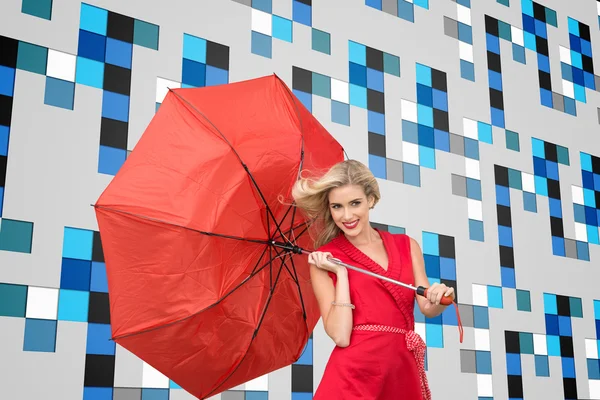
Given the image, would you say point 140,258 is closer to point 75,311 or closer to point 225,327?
point 225,327

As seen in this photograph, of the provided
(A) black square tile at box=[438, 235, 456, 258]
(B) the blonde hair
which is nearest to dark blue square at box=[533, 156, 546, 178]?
(A) black square tile at box=[438, 235, 456, 258]

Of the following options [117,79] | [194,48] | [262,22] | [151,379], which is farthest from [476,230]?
[117,79]

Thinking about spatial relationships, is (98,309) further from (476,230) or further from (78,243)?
(476,230)

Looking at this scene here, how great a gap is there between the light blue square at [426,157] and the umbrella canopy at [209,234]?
2213 mm

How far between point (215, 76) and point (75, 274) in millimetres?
1218

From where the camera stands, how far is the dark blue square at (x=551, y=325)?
4.72 meters

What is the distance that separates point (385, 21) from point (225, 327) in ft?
9.38

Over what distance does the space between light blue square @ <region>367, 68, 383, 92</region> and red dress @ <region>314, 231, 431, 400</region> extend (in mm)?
2294

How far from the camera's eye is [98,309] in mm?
3035

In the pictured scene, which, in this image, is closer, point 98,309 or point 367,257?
point 367,257

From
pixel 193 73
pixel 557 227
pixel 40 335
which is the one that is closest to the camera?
pixel 40 335

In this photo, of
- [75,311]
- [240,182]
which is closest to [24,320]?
[75,311]

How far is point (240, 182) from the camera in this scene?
2035mm

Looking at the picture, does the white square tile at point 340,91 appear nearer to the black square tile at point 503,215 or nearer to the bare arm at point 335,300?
the black square tile at point 503,215
